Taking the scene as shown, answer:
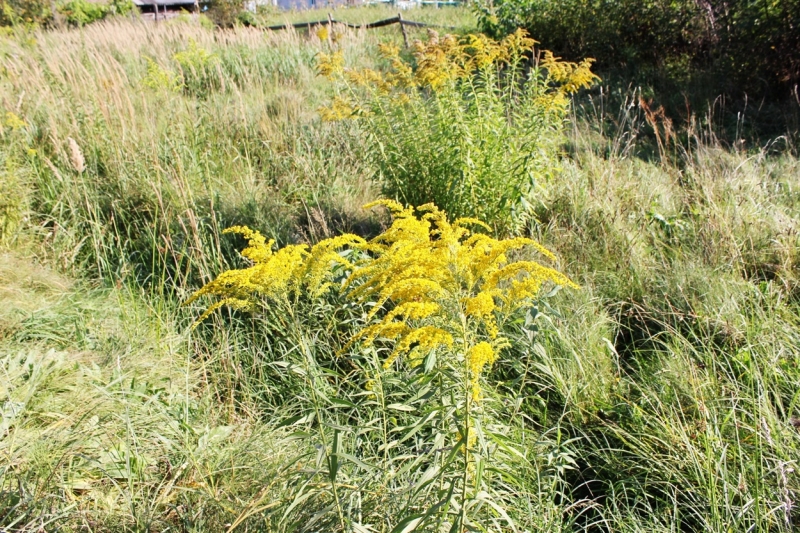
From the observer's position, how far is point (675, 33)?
295 inches

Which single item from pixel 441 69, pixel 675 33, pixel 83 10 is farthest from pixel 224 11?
pixel 441 69

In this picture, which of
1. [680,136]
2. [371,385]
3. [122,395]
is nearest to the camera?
[371,385]

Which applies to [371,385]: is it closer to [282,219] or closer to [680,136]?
[282,219]

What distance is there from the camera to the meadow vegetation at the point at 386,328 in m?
1.87

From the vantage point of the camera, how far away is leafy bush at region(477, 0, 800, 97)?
646 cm

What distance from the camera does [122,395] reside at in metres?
2.59

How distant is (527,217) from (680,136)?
286 cm

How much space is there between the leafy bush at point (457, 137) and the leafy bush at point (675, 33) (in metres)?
3.98

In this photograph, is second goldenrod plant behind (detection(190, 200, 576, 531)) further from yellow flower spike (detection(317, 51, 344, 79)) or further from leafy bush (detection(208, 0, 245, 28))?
leafy bush (detection(208, 0, 245, 28))

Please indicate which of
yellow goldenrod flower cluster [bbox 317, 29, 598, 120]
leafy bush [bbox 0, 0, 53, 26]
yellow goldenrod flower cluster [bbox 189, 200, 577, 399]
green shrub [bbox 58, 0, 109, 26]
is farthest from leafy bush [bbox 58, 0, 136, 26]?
yellow goldenrod flower cluster [bbox 189, 200, 577, 399]

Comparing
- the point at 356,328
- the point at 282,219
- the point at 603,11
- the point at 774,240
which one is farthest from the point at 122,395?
the point at 603,11

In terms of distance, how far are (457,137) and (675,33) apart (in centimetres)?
547

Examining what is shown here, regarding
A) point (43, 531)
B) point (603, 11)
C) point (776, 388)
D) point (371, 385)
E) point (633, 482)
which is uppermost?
point (603, 11)

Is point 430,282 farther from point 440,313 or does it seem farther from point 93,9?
point 93,9
